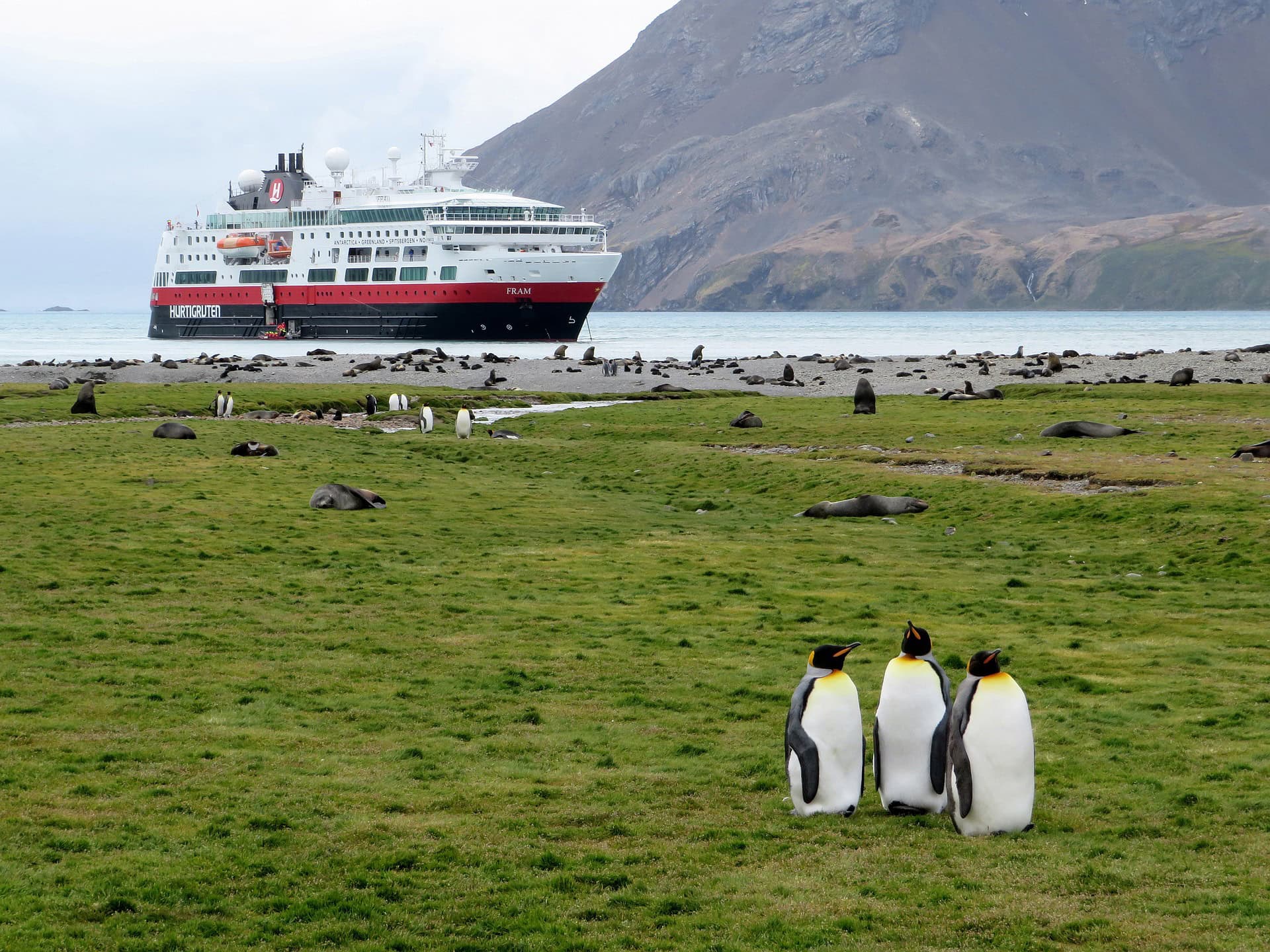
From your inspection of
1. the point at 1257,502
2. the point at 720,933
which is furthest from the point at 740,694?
the point at 1257,502

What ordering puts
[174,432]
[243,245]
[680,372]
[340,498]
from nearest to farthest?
[340,498]
[174,432]
[680,372]
[243,245]

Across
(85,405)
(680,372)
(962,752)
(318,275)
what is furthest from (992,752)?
(318,275)

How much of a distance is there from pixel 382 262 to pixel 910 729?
95.0 m

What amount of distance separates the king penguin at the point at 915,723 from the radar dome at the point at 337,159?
111292 millimetres

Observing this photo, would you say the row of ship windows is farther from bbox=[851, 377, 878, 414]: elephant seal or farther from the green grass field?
the green grass field

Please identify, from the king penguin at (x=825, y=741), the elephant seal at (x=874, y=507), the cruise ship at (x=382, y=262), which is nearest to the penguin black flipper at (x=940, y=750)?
the king penguin at (x=825, y=741)

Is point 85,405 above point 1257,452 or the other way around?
above

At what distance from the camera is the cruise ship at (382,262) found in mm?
94688

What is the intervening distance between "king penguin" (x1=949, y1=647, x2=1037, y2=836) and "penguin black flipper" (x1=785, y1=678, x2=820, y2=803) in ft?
2.61

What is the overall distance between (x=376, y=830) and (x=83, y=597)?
7743 mm

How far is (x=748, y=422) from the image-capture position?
34812 millimetres

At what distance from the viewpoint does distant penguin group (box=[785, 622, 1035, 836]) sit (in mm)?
7785

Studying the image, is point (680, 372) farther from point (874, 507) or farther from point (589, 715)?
point (589, 715)

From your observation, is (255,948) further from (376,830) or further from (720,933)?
(720,933)
